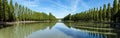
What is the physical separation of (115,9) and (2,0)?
38.0m

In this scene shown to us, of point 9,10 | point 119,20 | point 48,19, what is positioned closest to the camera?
point 119,20

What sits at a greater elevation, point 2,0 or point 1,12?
point 2,0

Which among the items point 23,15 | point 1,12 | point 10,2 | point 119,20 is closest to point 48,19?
point 23,15

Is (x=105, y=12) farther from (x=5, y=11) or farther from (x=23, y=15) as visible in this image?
(x=23, y=15)

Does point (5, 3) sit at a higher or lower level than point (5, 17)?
higher

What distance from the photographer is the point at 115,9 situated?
62969mm

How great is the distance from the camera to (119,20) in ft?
187

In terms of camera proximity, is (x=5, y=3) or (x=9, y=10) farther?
(x=9, y=10)

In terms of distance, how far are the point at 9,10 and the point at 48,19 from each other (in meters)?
118

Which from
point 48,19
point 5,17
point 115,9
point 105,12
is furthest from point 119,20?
point 48,19

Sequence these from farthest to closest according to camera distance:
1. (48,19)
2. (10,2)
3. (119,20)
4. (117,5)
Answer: (48,19)
(10,2)
(117,5)
(119,20)

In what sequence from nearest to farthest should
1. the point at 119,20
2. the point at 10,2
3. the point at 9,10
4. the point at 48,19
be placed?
the point at 119,20 < the point at 9,10 < the point at 10,2 < the point at 48,19

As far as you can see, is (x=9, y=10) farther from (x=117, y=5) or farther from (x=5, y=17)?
(x=117, y=5)

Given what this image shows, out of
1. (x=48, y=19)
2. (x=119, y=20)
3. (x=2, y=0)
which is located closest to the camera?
(x=119, y=20)
